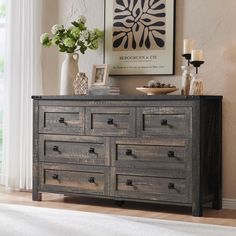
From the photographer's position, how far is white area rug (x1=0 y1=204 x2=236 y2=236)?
4148 millimetres

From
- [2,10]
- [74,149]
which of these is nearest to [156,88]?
[74,149]

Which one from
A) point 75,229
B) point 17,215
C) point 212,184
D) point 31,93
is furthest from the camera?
point 31,93

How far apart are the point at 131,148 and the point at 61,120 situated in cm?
65

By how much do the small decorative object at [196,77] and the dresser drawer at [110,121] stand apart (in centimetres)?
47

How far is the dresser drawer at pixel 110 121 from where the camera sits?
5062 mm

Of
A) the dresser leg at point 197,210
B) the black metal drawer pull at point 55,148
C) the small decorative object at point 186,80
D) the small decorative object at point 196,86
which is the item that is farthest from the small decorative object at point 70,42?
the dresser leg at point 197,210

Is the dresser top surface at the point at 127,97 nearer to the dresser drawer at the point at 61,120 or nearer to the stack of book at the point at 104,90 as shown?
the dresser drawer at the point at 61,120

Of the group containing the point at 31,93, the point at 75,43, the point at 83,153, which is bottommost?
the point at 83,153

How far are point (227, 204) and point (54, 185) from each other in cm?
136

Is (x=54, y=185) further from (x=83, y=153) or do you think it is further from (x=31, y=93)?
(x=31, y=93)

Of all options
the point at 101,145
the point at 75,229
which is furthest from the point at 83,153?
the point at 75,229

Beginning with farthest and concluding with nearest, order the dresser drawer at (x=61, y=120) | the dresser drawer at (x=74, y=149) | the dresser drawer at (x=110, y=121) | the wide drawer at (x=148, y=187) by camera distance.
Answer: the dresser drawer at (x=61, y=120) < the dresser drawer at (x=74, y=149) < the dresser drawer at (x=110, y=121) < the wide drawer at (x=148, y=187)

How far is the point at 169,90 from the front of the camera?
5.09m

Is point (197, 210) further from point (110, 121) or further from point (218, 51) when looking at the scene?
point (218, 51)
